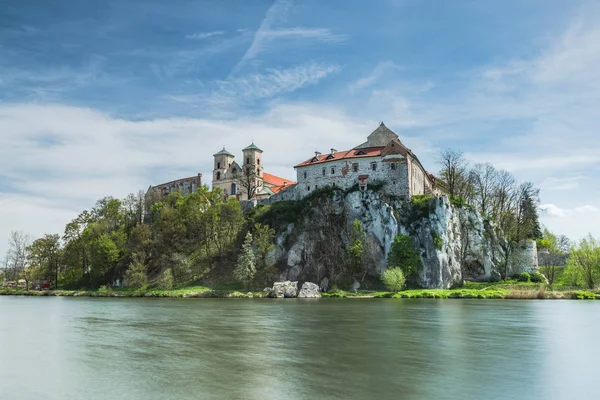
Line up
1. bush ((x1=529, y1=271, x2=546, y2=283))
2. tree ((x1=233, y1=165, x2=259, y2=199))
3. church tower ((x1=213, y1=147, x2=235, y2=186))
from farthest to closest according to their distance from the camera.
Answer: church tower ((x1=213, y1=147, x2=235, y2=186))
tree ((x1=233, y1=165, x2=259, y2=199))
bush ((x1=529, y1=271, x2=546, y2=283))

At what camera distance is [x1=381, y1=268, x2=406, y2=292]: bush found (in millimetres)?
56875

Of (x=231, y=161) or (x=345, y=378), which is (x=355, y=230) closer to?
(x=231, y=161)

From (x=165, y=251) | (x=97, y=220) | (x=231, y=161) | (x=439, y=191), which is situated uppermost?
(x=231, y=161)

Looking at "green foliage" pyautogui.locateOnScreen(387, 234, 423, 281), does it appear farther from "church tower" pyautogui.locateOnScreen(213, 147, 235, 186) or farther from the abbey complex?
"church tower" pyautogui.locateOnScreen(213, 147, 235, 186)

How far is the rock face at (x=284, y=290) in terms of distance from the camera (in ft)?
193

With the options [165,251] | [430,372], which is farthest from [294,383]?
[165,251]

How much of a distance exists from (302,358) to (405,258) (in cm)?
4459

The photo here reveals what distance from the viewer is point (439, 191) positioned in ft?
284

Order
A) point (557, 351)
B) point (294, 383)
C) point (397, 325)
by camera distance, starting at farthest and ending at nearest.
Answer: point (397, 325) → point (557, 351) → point (294, 383)

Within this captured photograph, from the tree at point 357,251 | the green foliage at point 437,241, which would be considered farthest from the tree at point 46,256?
the green foliage at point 437,241

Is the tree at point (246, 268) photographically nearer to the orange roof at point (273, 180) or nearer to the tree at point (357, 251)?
the tree at point (357, 251)

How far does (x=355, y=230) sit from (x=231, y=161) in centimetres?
4348

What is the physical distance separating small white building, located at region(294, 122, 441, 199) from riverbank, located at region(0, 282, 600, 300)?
17190 millimetres

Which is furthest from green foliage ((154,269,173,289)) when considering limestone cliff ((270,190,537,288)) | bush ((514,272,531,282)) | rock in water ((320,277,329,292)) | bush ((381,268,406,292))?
bush ((514,272,531,282))
